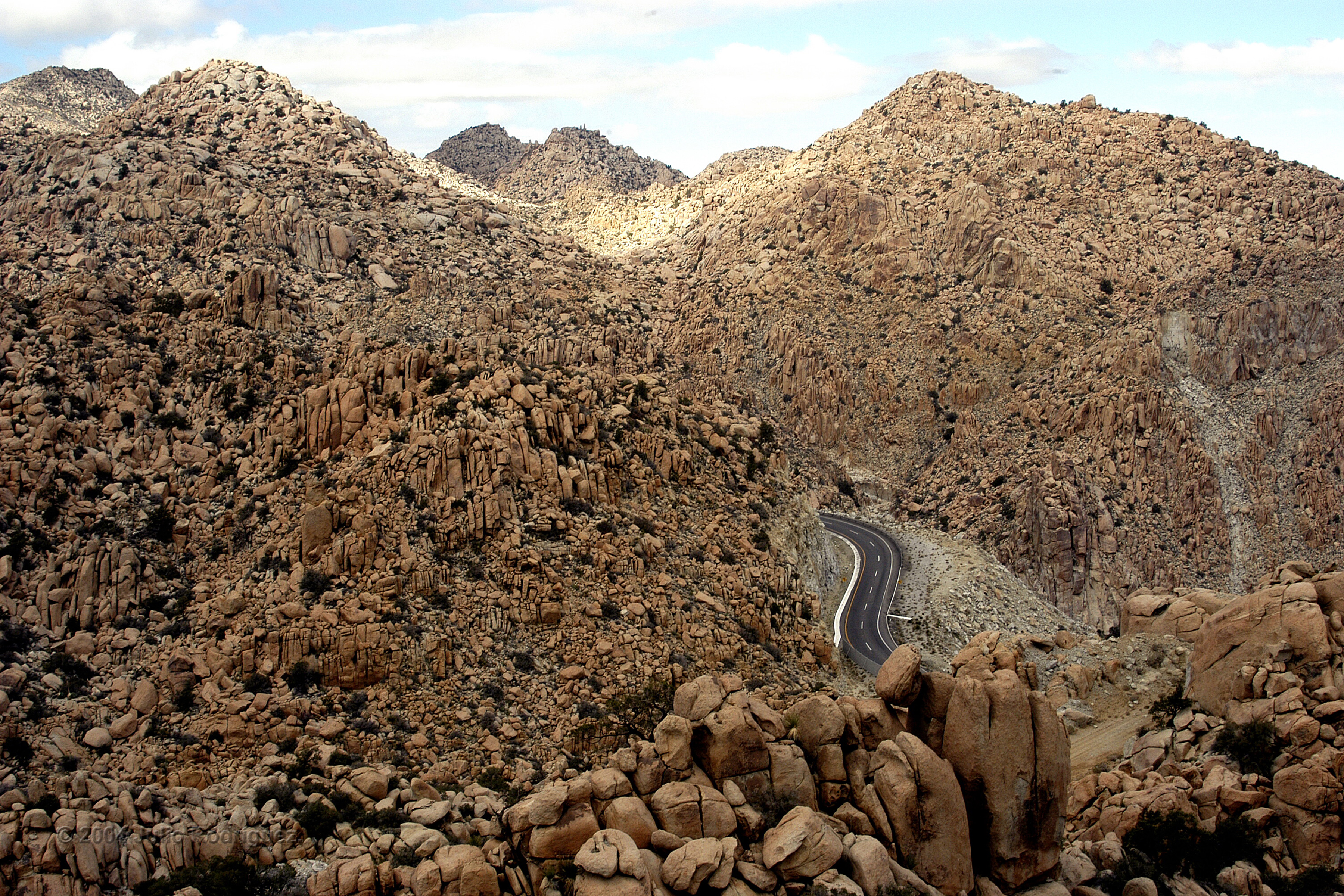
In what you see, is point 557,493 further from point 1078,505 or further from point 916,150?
point 916,150

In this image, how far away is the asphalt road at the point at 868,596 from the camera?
47.1 metres

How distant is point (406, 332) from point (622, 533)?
1952cm

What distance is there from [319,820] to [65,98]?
96650 millimetres

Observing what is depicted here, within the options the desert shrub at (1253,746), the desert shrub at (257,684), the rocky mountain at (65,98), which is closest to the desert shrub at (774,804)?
the desert shrub at (1253,746)

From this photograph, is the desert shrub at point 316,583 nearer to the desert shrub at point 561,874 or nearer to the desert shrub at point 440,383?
the desert shrub at point 440,383

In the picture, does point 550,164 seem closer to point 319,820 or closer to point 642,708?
point 642,708

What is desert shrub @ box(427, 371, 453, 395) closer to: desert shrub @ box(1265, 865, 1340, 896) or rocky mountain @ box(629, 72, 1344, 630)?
rocky mountain @ box(629, 72, 1344, 630)

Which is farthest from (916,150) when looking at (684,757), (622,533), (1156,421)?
(684,757)

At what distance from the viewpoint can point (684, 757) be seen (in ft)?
60.6

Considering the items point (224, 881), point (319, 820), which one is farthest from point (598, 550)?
point (224, 881)

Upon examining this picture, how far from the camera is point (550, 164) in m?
130

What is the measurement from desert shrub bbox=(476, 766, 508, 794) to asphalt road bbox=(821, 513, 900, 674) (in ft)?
73.3

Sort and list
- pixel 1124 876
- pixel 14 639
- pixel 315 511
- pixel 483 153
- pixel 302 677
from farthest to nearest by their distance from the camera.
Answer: pixel 483 153
pixel 315 511
pixel 302 677
pixel 14 639
pixel 1124 876

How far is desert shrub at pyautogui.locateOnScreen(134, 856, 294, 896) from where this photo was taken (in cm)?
1786
